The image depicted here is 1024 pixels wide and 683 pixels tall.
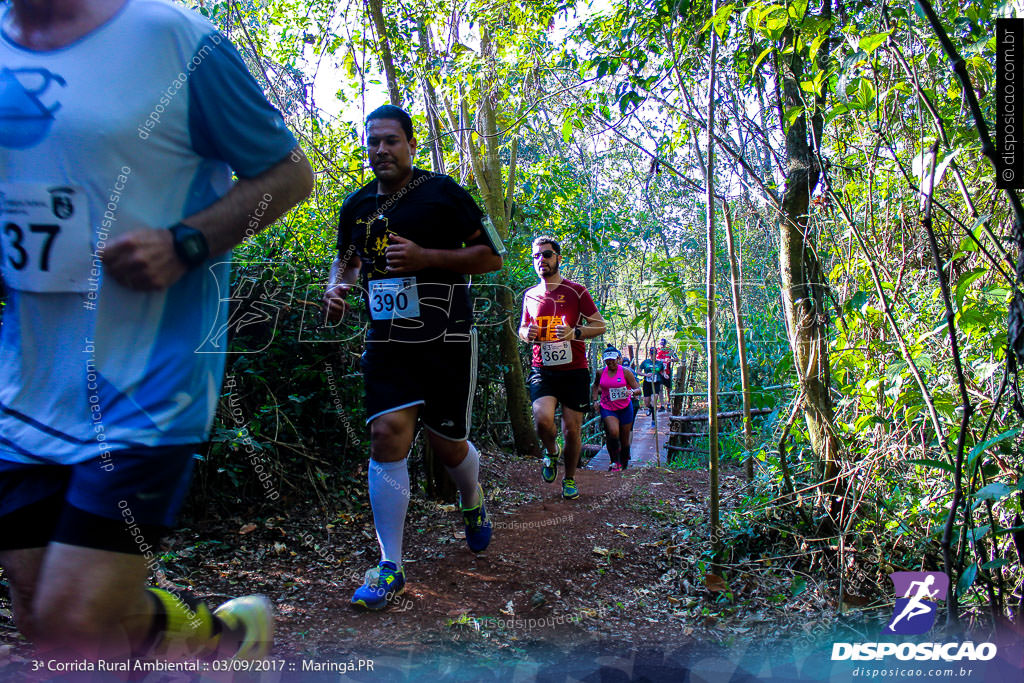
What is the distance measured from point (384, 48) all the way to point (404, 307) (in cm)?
295

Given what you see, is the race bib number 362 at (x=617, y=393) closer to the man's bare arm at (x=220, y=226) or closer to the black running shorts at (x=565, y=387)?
the black running shorts at (x=565, y=387)

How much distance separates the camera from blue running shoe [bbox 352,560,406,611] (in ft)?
9.00

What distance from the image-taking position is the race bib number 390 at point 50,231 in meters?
1.34

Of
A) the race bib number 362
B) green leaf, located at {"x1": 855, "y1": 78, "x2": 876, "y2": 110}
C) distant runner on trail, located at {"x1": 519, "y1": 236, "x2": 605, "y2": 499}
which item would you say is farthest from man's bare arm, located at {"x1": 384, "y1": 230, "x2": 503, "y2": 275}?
the race bib number 362

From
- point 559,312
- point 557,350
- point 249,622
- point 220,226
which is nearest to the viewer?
point 220,226

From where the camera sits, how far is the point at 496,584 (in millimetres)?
3160

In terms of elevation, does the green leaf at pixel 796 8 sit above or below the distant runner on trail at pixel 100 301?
above

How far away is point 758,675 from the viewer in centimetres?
222

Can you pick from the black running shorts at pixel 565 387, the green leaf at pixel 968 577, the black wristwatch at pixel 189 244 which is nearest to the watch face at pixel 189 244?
the black wristwatch at pixel 189 244

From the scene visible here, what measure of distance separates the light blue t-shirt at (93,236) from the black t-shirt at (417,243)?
1.52 m

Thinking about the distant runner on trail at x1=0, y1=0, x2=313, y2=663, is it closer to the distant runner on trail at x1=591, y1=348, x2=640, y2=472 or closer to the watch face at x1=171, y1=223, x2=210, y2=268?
the watch face at x1=171, y1=223, x2=210, y2=268

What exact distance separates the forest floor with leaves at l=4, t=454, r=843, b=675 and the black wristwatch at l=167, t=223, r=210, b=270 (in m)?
1.58

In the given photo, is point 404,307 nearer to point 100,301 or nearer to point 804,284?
point 100,301

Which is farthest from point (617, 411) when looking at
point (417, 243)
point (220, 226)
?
point (220, 226)
